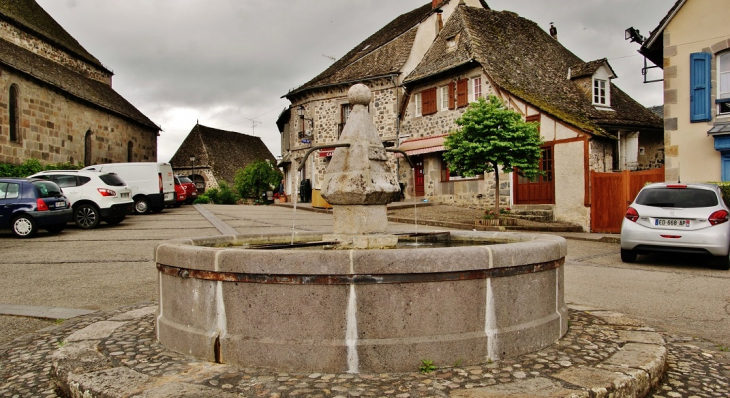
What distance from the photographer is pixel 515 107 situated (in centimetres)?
1975

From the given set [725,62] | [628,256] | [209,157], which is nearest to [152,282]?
[628,256]

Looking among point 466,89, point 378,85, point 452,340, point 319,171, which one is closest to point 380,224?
point 452,340

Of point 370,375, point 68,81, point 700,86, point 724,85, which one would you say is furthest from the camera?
point 68,81

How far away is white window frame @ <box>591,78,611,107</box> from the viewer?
825 inches

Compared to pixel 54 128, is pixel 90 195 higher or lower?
lower

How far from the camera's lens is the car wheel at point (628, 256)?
10.0m

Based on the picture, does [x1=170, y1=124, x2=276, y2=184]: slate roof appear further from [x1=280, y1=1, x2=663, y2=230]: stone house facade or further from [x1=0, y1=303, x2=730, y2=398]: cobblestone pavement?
[x1=0, y1=303, x2=730, y2=398]: cobblestone pavement

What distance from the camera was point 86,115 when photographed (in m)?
28.5

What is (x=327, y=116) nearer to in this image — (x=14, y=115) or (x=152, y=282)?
(x=14, y=115)

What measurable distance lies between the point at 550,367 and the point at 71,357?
3335mm

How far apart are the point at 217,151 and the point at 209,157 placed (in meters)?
2.44

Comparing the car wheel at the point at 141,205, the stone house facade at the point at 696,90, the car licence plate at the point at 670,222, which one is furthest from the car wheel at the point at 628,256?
the car wheel at the point at 141,205

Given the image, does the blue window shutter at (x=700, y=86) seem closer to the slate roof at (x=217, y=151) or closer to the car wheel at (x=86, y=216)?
the car wheel at (x=86, y=216)

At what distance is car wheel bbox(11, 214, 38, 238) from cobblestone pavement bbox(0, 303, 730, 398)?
10.3 m
